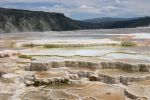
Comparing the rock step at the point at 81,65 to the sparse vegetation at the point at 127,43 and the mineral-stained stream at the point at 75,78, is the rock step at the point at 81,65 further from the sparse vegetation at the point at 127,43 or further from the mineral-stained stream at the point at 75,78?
the sparse vegetation at the point at 127,43

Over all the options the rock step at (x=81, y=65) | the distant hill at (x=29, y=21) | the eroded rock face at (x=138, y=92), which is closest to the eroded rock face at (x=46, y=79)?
the rock step at (x=81, y=65)

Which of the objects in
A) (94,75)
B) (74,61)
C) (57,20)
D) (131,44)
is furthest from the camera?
(57,20)

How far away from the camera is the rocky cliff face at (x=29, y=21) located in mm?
75625

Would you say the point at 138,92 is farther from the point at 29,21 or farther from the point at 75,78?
the point at 29,21

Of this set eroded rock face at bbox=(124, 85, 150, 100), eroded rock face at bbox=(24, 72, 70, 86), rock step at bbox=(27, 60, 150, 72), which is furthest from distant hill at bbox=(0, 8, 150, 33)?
eroded rock face at bbox=(124, 85, 150, 100)

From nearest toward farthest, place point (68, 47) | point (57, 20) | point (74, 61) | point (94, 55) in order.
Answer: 1. point (74, 61)
2. point (94, 55)
3. point (68, 47)
4. point (57, 20)

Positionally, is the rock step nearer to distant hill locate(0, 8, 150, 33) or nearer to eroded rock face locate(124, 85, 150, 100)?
eroded rock face locate(124, 85, 150, 100)

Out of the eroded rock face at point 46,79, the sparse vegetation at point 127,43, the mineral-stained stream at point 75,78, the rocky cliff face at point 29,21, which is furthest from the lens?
the rocky cliff face at point 29,21

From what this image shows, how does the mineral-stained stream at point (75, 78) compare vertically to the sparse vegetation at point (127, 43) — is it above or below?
below

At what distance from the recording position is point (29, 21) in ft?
265

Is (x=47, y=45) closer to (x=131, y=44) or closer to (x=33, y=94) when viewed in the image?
(x=131, y=44)

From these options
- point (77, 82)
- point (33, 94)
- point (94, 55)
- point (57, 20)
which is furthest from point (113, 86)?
point (57, 20)

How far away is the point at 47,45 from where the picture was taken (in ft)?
84.0

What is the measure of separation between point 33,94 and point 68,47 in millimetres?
11918
